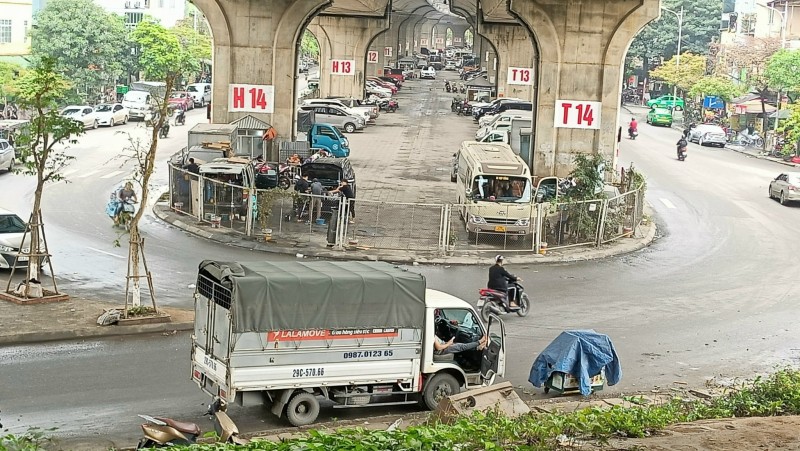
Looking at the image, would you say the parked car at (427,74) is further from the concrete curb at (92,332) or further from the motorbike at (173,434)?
the motorbike at (173,434)

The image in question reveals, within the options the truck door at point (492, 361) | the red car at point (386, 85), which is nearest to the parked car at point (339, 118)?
the red car at point (386, 85)

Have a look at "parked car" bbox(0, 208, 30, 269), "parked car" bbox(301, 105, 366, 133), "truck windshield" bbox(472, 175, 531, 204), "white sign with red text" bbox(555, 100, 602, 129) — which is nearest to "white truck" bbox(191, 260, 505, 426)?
"parked car" bbox(0, 208, 30, 269)

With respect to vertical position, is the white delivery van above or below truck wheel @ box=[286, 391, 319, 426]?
above

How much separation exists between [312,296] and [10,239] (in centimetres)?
1342

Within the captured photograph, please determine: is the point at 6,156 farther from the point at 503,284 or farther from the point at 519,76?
the point at 519,76

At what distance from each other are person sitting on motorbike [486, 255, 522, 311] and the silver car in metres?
52.0

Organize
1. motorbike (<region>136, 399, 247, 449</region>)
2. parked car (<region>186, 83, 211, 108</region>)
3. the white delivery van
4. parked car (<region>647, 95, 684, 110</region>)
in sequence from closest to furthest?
1. motorbike (<region>136, 399, 247, 449</region>)
2. the white delivery van
3. parked car (<region>186, 83, 211, 108</region>)
4. parked car (<region>647, 95, 684, 110</region>)

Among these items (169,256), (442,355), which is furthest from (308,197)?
(442,355)

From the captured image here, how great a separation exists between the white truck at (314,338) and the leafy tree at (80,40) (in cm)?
6101

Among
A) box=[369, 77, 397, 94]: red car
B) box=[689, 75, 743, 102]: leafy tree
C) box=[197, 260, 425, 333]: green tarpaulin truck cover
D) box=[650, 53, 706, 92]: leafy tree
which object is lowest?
box=[197, 260, 425, 333]: green tarpaulin truck cover

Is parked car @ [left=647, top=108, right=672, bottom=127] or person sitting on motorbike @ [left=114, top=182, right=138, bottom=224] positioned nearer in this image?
person sitting on motorbike @ [left=114, top=182, right=138, bottom=224]

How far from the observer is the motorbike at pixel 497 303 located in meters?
22.9

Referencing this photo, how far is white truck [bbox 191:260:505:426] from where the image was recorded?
15.5m

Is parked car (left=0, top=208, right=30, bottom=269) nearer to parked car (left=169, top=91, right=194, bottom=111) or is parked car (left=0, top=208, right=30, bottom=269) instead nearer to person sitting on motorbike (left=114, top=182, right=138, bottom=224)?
person sitting on motorbike (left=114, top=182, right=138, bottom=224)
